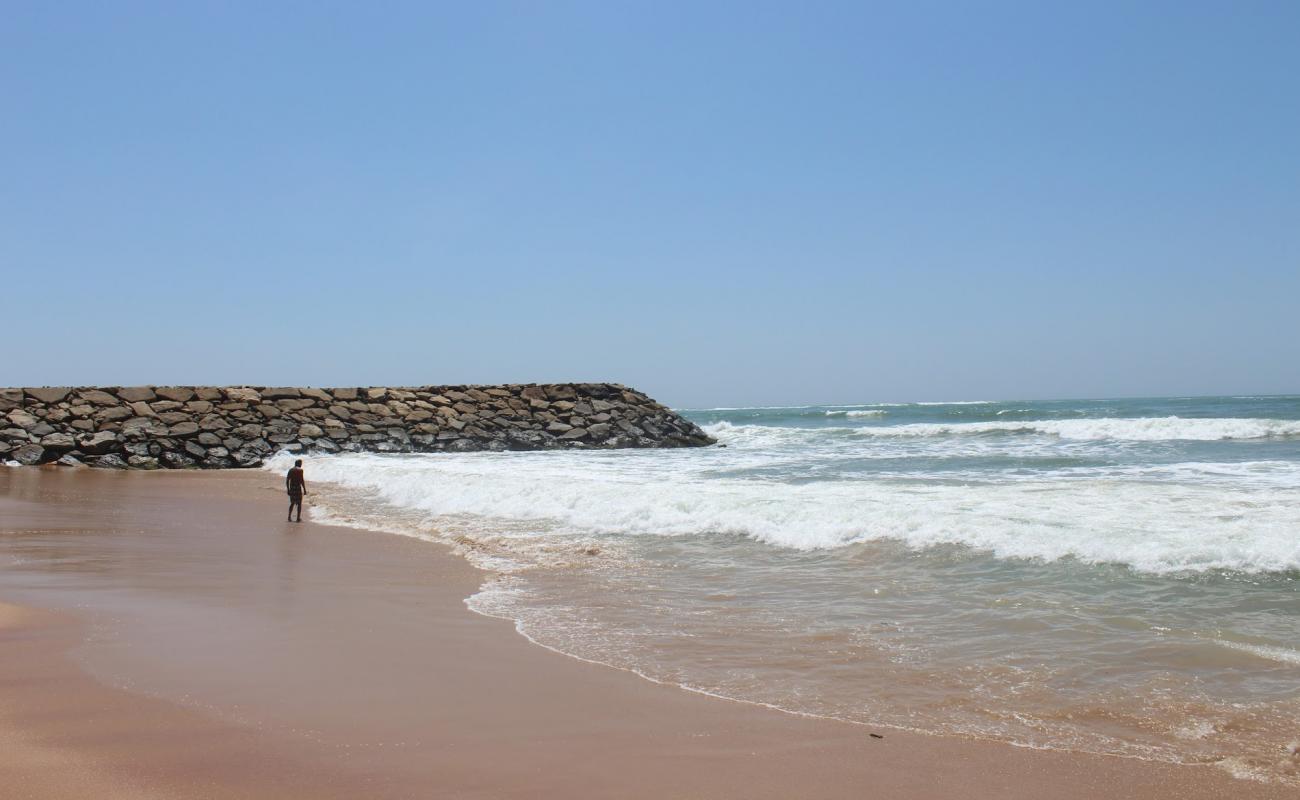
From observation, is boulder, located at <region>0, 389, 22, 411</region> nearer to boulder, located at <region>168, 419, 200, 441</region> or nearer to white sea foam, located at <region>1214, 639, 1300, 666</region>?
boulder, located at <region>168, 419, 200, 441</region>

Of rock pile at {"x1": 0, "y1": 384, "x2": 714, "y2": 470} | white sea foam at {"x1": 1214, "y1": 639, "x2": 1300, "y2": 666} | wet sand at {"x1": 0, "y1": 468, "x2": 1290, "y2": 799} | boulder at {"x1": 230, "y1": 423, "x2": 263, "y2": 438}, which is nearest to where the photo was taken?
wet sand at {"x1": 0, "y1": 468, "x2": 1290, "y2": 799}

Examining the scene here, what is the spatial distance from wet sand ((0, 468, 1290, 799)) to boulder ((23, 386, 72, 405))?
68.8 ft

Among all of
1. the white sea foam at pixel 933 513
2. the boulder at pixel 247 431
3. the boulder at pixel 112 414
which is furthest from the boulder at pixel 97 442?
the white sea foam at pixel 933 513

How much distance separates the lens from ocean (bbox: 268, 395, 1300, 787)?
400cm

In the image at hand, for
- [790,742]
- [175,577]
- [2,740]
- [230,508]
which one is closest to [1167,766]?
[790,742]

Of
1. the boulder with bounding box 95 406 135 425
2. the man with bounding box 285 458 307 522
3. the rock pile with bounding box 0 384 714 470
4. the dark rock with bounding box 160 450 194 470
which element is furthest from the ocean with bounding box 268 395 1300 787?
the boulder with bounding box 95 406 135 425

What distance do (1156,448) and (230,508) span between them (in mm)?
20003

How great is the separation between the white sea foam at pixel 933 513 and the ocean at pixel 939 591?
0.04 metres

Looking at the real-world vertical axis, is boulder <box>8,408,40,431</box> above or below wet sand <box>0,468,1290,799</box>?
above

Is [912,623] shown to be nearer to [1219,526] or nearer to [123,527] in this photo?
[1219,526]

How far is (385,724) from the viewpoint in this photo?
11.8 feet

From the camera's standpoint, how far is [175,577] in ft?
23.0

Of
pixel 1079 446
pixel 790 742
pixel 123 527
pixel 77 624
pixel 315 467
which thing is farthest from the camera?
pixel 1079 446

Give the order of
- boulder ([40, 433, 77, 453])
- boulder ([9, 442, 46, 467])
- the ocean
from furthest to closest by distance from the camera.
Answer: boulder ([40, 433, 77, 453]), boulder ([9, 442, 46, 467]), the ocean
